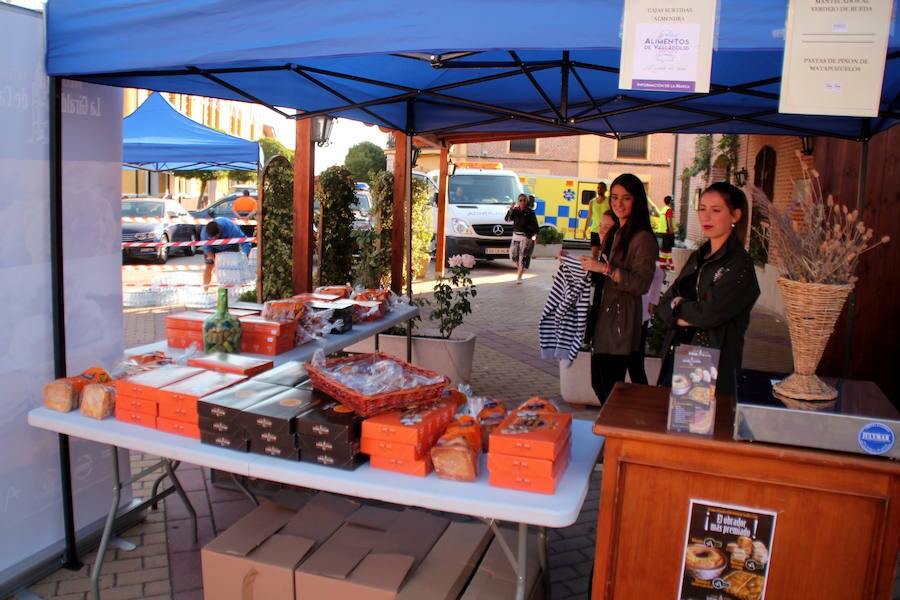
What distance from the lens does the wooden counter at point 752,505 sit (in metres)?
1.99

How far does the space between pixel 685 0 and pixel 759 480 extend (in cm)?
143

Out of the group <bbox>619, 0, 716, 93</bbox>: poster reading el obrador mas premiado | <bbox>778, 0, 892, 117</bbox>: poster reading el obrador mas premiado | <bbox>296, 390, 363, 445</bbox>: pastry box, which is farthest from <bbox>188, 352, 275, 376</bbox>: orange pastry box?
<bbox>778, 0, 892, 117</bbox>: poster reading el obrador mas premiado

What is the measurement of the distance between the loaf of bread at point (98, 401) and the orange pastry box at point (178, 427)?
0.25 meters

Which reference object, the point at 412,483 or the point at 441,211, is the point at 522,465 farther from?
the point at 441,211

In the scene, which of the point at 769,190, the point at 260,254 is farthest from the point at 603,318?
the point at 769,190

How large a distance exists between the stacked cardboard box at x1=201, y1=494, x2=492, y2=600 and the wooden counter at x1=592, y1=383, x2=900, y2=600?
1.99 ft

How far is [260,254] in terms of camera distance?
7.81 meters

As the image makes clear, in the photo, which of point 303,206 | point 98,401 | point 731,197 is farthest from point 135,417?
point 303,206

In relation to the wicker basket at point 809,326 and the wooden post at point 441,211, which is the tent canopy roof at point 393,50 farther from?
the wooden post at point 441,211

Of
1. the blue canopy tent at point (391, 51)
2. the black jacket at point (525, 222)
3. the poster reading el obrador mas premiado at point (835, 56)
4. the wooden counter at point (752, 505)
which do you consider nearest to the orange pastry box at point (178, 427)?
the blue canopy tent at point (391, 51)

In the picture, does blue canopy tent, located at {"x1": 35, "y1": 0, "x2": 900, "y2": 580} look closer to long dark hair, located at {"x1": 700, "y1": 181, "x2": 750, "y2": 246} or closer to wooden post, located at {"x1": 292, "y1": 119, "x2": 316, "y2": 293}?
long dark hair, located at {"x1": 700, "y1": 181, "x2": 750, "y2": 246}

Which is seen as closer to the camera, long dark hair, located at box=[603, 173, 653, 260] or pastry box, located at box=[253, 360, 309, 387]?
pastry box, located at box=[253, 360, 309, 387]

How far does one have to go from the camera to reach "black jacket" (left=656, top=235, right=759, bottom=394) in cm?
293

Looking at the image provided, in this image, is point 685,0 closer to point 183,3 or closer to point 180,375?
point 183,3
